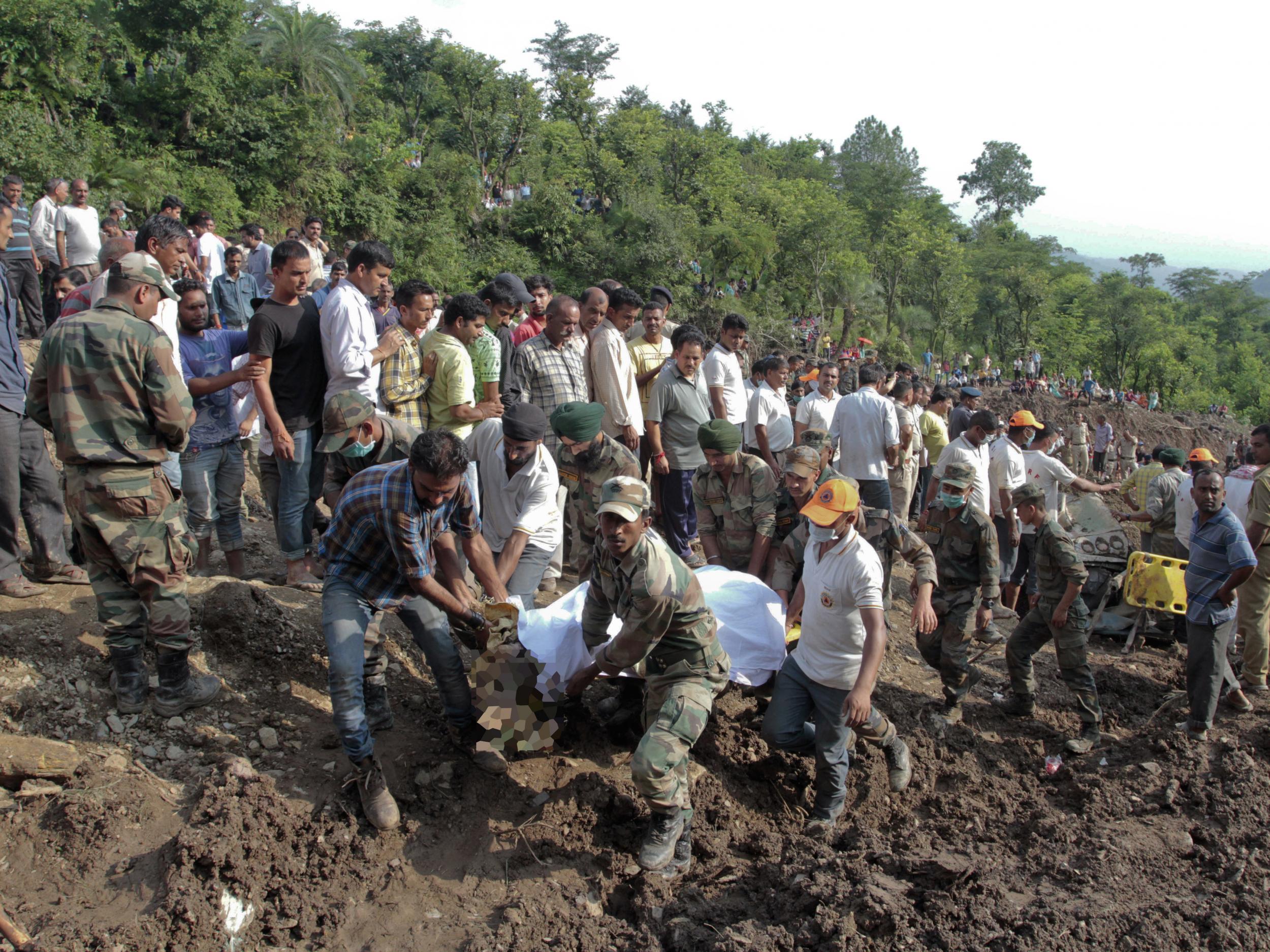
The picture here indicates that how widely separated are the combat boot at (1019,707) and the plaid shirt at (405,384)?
4780mm

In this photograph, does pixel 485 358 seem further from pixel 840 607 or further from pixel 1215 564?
pixel 1215 564

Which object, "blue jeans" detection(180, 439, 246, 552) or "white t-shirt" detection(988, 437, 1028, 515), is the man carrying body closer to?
"blue jeans" detection(180, 439, 246, 552)

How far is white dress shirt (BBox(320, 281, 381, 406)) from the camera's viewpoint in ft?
16.5

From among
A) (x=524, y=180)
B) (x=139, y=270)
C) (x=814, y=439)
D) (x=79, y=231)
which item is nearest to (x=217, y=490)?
(x=139, y=270)

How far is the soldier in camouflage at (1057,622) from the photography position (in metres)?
5.76

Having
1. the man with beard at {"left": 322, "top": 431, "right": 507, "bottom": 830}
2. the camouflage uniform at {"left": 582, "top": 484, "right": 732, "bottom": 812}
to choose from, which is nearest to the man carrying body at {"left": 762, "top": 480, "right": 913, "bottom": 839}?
the camouflage uniform at {"left": 582, "top": 484, "right": 732, "bottom": 812}

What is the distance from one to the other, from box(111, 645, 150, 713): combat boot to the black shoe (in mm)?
1087

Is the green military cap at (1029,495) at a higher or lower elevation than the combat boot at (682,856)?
higher

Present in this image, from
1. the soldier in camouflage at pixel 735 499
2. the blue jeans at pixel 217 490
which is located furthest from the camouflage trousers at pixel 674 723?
the blue jeans at pixel 217 490

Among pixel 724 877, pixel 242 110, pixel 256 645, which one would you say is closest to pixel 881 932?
pixel 724 877

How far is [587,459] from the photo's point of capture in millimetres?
5418

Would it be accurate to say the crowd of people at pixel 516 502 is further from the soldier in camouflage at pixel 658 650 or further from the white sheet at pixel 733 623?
the white sheet at pixel 733 623

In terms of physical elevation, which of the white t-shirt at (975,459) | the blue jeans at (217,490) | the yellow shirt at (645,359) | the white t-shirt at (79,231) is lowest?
the blue jeans at (217,490)

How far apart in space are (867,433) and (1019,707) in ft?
8.86
